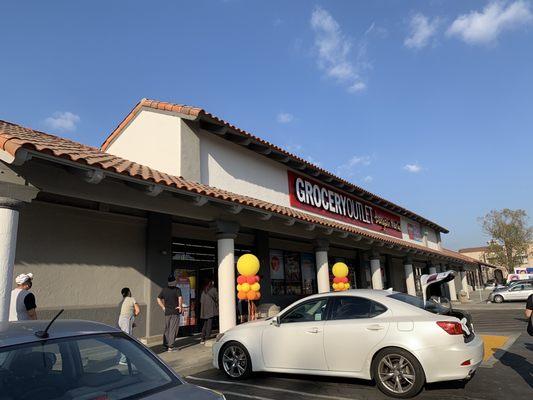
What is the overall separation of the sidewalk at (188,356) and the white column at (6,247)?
3028mm

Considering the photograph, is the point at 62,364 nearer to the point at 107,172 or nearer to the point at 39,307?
the point at 107,172

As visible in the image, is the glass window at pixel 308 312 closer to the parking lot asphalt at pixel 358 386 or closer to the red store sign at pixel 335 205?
the parking lot asphalt at pixel 358 386

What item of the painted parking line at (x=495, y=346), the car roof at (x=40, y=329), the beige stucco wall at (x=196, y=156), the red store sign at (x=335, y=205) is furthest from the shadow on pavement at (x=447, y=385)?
the red store sign at (x=335, y=205)

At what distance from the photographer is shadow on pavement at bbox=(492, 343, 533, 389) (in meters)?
6.36

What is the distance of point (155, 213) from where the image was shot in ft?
36.3

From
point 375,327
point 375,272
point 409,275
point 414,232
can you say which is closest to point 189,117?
point 375,327

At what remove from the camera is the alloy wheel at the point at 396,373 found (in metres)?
5.43

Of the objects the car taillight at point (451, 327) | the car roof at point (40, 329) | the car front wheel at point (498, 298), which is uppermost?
the car roof at point (40, 329)

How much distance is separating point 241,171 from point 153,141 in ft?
9.33

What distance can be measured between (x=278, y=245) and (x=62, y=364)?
13.7 m

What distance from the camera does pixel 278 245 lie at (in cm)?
1622

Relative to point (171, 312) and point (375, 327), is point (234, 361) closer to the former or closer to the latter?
point (375, 327)

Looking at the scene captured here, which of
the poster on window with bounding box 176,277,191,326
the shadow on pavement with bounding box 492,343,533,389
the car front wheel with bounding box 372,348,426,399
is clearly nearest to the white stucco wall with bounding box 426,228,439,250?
the poster on window with bounding box 176,277,191,326

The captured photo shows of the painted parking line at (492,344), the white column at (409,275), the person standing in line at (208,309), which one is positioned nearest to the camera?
the painted parking line at (492,344)
